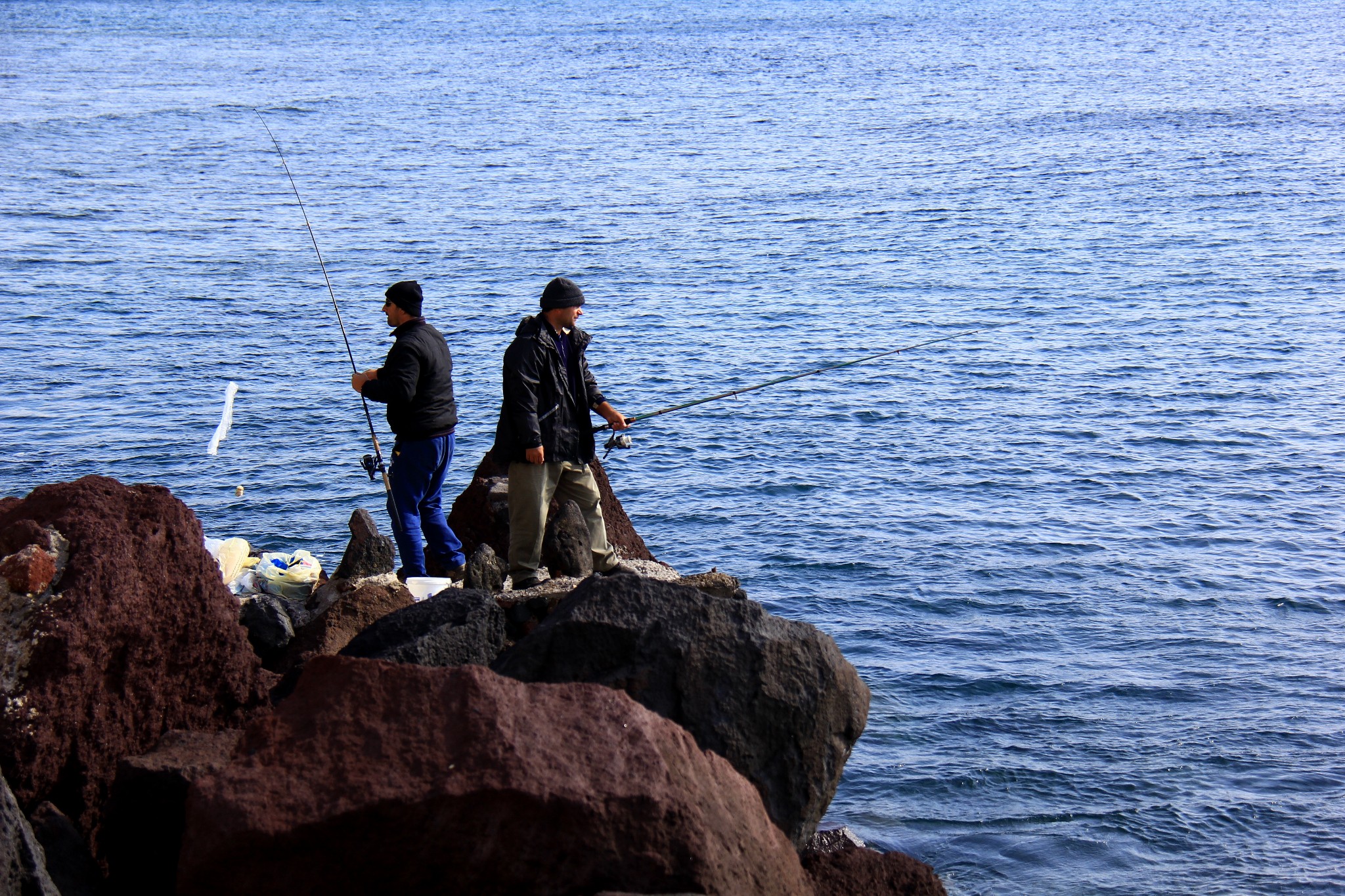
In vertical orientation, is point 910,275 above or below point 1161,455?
above

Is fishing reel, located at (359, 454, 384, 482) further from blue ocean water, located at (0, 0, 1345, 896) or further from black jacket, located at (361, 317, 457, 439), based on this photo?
blue ocean water, located at (0, 0, 1345, 896)

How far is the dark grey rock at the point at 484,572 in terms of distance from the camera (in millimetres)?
7332

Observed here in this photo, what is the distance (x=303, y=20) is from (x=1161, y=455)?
217 feet

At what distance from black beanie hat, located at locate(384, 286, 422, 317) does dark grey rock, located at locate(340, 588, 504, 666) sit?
7.22 feet

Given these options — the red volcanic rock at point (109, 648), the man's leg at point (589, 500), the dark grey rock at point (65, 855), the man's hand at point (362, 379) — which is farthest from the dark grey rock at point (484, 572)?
Answer: the dark grey rock at point (65, 855)

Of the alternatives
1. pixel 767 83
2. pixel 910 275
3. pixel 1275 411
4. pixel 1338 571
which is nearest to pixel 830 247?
pixel 910 275

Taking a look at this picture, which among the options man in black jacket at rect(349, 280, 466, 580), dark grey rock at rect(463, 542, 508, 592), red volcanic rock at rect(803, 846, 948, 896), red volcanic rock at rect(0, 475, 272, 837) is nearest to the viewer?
red volcanic rock at rect(0, 475, 272, 837)

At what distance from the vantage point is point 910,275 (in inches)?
860

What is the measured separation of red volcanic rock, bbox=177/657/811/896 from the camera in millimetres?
3906

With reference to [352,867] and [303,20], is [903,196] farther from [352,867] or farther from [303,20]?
[303,20]

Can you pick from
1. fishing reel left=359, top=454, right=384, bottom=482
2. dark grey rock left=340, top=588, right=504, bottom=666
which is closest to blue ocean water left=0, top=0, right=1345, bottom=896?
dark grey rock left=340, top=588, right=504, bottom=666

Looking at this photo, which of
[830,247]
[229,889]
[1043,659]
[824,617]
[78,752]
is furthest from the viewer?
[830,247]

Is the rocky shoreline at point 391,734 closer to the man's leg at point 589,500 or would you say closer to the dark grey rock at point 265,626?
the dark grey rock at point 265,626

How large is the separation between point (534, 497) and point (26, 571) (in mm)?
2869
